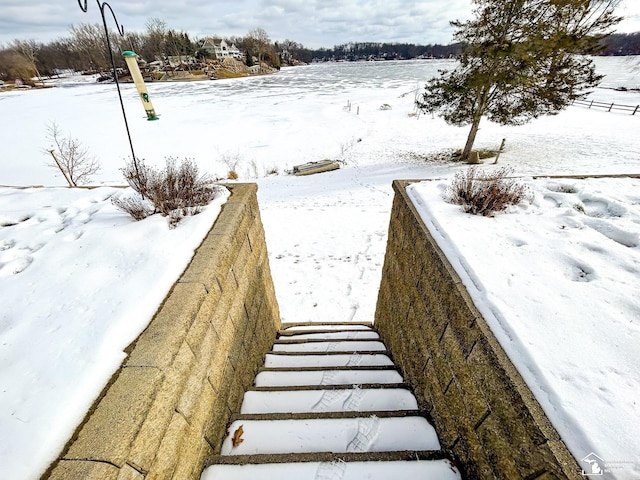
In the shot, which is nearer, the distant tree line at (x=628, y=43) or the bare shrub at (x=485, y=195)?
the bare shrub at (x=485, y=195)

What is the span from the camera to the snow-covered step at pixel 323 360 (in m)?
3.46

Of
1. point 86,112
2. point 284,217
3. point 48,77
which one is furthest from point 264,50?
point 284,217

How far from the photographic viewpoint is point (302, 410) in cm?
243

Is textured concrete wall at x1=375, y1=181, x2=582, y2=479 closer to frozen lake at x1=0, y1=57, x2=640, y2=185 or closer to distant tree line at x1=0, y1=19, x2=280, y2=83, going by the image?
frozen lake at x1=0, y1=57, x2=640, y2=185

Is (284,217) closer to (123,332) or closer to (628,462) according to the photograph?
(123,332)

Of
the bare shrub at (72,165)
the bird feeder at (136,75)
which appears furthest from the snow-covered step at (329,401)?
the bare shrub at (72,165)

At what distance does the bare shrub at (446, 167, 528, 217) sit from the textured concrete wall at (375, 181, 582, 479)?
0.55 m

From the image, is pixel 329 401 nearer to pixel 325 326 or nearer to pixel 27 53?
pixel 325 326

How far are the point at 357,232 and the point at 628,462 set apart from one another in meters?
7.34

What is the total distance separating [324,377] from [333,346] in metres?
1.03

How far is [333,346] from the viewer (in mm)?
3982

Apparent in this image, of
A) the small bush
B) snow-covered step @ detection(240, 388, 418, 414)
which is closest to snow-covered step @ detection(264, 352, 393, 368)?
snow-covered step @ detection(240, 388, 418, 414)

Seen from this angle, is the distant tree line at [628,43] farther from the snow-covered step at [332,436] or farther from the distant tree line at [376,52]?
the snow-covered step at [332,436]

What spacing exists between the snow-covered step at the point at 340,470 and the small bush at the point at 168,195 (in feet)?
6.87
